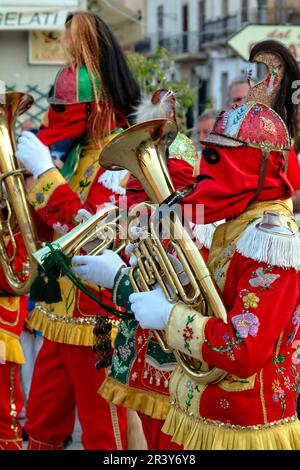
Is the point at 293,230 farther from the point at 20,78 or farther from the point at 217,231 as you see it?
the point at 20,78

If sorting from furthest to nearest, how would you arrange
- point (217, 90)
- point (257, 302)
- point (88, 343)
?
point (217, 90) < point (88, 343) < point (257, 302)

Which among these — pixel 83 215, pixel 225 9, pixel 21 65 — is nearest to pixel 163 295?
pixel 83 215

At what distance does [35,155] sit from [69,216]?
0.28 metres

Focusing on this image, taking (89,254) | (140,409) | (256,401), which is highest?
(89,254)

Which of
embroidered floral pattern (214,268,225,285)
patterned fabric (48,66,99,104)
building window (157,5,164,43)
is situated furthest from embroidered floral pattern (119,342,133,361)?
building window (157,5,164,43)

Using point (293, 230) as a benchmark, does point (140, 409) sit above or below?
below

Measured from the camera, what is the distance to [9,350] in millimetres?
4043

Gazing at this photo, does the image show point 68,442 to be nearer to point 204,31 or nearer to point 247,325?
point 247,325

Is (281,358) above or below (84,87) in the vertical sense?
below

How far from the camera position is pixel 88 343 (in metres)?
3.69

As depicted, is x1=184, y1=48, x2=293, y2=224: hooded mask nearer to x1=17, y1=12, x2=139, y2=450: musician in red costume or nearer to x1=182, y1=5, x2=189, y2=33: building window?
x1=17, y1=12, x2=139, y2=450: musician in red costume
